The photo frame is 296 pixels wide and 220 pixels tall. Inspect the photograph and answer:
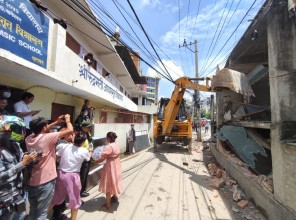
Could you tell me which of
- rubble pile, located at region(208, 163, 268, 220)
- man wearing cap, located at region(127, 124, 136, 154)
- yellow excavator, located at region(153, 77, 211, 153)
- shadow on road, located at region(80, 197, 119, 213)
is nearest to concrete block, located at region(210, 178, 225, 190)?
rubble pile, located at region(208, 163, 268, 220)

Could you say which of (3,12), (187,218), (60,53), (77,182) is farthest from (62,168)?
(60,53)

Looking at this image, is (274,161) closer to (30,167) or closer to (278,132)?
(278,132)

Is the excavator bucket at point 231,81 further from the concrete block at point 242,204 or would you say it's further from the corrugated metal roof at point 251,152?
the concrete block at point 242,204

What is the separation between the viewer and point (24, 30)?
4.25 metres

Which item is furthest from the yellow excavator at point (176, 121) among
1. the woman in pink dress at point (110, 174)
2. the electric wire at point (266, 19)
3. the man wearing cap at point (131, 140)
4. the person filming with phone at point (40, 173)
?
the person filming with phone at point (40, 173)

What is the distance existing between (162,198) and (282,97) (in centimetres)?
352

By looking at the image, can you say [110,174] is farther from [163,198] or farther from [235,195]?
[235,195]

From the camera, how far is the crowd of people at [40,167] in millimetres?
2215

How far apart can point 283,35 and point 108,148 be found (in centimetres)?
432

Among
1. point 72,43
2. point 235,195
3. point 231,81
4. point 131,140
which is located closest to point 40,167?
point 235,195

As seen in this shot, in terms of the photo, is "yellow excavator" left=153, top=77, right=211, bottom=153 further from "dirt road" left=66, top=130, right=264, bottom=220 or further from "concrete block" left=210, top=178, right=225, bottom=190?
"concrete block" left=210, top=178, right=225, bottom=190

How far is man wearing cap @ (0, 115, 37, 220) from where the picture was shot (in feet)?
7.01

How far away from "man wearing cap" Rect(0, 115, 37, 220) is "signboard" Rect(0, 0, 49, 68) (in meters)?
2.12

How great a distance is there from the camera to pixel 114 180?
14.3 ft
